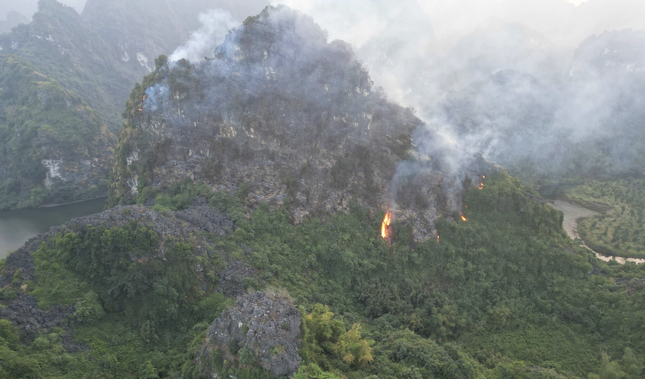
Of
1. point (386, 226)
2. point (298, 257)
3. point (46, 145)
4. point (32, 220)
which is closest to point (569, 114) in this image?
point (386, 226)

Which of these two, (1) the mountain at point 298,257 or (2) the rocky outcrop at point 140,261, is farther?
(1) the mountain at point 298,257

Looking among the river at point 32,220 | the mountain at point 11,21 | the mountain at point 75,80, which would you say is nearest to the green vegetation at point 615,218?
the river at point 32,220

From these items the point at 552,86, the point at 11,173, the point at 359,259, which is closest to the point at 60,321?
the point at 359,259

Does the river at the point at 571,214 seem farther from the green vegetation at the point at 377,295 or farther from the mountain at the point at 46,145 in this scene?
the mountain at the point at 46,145

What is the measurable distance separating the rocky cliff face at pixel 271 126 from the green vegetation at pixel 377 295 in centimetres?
375

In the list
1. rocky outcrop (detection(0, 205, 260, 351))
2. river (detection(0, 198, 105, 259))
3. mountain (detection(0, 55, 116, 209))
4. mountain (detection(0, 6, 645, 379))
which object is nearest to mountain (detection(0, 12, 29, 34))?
mountain (detection(0, 55, 116, 209))

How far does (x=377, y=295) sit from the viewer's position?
1533 inches

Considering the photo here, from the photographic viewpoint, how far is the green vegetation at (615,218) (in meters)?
58.1

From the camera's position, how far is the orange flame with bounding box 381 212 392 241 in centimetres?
4518

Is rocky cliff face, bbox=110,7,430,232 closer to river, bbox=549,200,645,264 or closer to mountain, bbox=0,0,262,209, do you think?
mountain, bbox=0,0,262,209

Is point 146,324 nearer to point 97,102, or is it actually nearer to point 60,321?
point 60,321

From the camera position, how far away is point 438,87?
353 feet

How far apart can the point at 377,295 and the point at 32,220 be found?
69.3 metres

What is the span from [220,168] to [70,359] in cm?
2765
